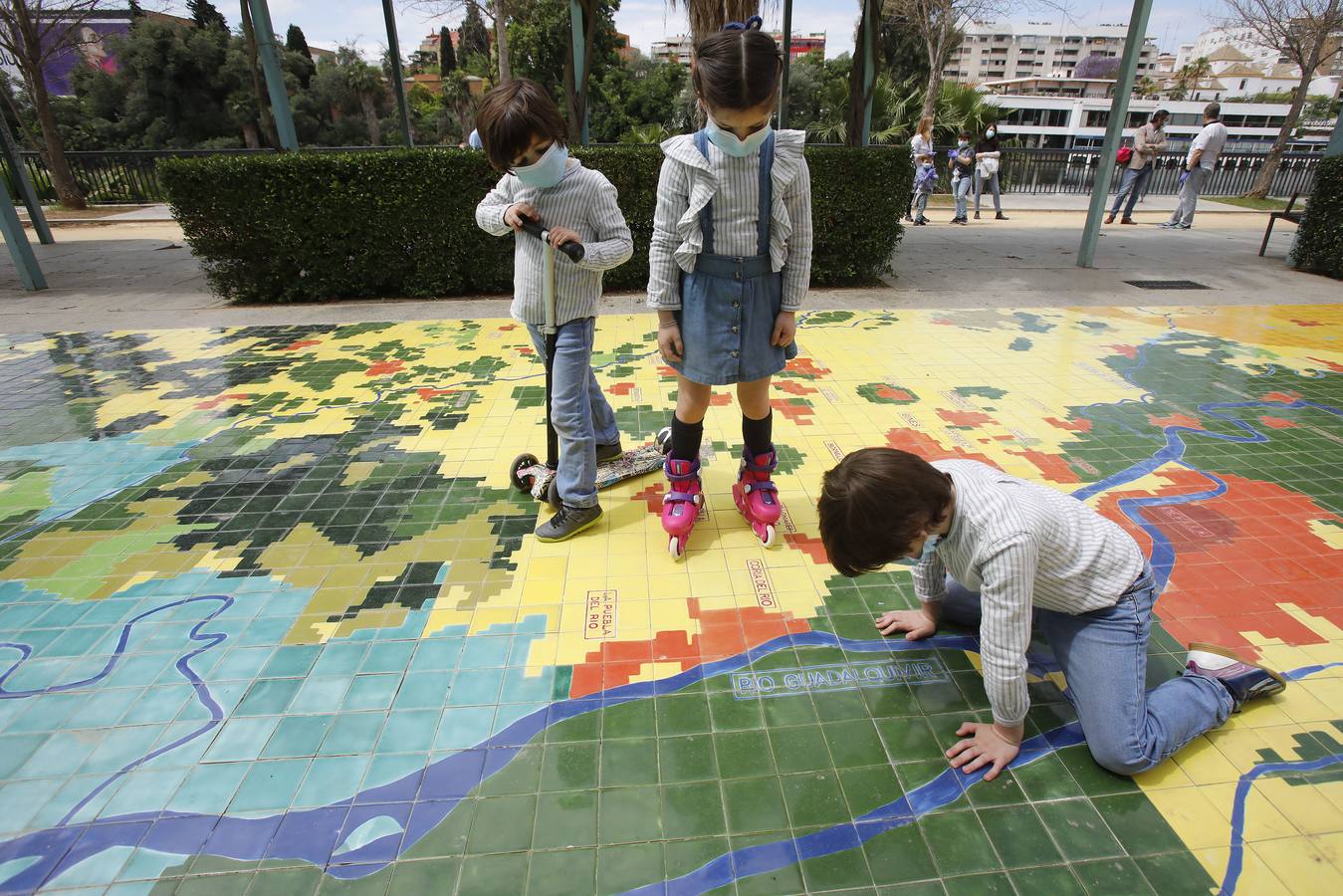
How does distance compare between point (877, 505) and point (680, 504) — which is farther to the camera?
point (680, 504)

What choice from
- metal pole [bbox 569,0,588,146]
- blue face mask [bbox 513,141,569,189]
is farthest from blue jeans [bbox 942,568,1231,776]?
metal pole [bbox 569,0,588,146]

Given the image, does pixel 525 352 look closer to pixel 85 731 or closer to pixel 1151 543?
pixel 85 731

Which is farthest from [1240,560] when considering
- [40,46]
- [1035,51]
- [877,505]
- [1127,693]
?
[1035,51]

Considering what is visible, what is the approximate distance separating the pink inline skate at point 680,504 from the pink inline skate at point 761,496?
19cm

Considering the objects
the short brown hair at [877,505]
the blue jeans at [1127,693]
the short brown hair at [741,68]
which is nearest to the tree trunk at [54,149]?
the short brown hair at [741,68]

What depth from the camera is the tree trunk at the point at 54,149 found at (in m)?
12.2

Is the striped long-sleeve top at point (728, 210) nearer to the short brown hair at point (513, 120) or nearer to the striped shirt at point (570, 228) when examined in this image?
the striped shirt at point (570, 228)

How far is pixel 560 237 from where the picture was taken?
219cm

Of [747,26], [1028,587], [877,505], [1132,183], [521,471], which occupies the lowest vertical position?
[521,471]

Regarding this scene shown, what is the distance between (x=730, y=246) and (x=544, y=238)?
0.59m

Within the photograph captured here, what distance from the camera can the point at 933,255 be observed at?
25.6 feet

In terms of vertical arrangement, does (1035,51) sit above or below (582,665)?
above

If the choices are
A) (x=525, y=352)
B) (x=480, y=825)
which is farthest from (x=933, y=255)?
(x=480, y=825)

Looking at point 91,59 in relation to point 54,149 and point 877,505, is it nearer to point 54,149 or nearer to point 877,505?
point 54,149
